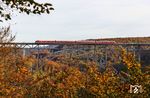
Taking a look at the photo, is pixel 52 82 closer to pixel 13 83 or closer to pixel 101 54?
pixel 13 83

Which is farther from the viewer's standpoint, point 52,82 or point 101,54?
point 101,54

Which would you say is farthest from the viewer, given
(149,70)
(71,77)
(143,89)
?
(71,77)

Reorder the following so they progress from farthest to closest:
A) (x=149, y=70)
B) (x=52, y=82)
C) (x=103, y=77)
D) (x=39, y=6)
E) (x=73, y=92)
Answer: (x=52, y=82), (x=73, y=92), (x=103, y=77), (x=149, y=70), (x=39, y=6)

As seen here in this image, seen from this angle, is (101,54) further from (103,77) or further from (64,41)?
(103,77)

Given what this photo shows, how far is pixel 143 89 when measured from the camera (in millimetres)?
18484

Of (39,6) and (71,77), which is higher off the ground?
(39,6)

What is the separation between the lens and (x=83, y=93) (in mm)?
28734

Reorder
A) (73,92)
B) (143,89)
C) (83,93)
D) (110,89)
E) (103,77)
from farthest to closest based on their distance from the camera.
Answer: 1. (73,92)
2. (83,93)
3. (103,77)
4. (110,89)
5. (143,89)

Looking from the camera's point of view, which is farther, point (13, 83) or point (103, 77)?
point (13, 83)

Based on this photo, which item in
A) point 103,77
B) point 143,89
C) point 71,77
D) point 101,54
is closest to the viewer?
point 143,89

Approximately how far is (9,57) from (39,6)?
25.4 m

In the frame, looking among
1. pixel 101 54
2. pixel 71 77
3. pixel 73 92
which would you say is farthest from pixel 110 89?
pixel 101 54

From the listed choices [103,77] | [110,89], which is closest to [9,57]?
[103,77]

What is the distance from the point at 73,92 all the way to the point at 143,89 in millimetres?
13729
